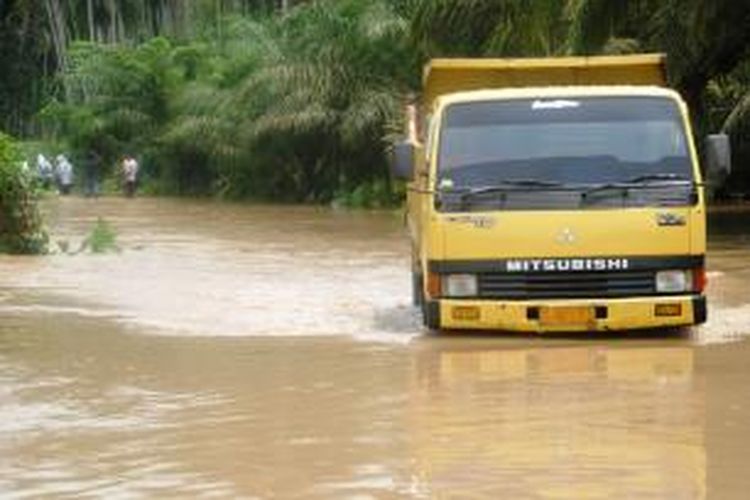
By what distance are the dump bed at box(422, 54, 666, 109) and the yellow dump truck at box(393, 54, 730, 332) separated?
1514 mm

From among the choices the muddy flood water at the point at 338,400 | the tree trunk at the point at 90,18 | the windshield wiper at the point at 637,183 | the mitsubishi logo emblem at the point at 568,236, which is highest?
the tree trunk at the point at 90,18

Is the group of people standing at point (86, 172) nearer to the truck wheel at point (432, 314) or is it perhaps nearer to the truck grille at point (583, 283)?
the truck wheel at point (432, 314)

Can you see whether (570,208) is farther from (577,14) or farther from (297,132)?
(297,132)

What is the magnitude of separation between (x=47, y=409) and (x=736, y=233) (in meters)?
17.1

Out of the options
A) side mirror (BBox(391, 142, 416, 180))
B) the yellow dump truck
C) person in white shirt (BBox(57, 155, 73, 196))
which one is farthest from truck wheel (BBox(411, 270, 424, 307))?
person in white shirt (BBox(57, 155, 73, 196))

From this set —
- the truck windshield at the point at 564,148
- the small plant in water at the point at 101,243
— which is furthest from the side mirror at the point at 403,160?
the small plant in water at the point at 101,243

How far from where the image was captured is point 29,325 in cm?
1420

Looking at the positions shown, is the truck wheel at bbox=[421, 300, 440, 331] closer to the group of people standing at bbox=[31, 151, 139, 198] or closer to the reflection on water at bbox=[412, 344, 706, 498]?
the reflection on water at bbox=[412, 344, 706, 498]

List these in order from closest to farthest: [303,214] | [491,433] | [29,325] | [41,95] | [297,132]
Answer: [491,433]
[29,325]
[303,214]
[297,132]
[41,95]

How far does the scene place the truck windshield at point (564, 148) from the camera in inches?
485

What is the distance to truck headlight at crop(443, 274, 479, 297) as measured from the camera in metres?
12.3

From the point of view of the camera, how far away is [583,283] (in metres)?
12.2

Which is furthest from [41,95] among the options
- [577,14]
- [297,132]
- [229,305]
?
[229,305]

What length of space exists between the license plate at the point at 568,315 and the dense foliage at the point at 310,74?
12546 mm
